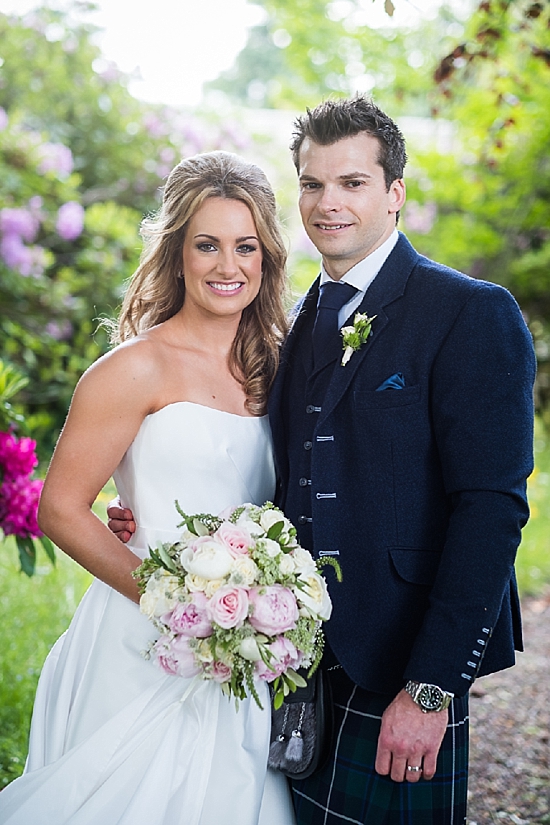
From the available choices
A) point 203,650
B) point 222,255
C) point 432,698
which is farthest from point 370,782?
point 222,255

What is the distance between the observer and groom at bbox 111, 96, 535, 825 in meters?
2.16

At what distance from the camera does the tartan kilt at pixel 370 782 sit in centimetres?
229

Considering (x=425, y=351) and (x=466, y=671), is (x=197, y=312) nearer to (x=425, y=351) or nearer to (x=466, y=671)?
(x=425, y=351)

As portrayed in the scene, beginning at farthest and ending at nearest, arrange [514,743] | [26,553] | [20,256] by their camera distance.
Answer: [20,256]
[514,743]
[26,553]

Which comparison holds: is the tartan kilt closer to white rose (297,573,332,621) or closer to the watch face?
the watch face

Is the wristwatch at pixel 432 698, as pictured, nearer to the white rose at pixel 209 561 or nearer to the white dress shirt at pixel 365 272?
the white rose at pixel 209 561

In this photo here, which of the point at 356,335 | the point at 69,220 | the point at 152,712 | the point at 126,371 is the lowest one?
the point at 152,712

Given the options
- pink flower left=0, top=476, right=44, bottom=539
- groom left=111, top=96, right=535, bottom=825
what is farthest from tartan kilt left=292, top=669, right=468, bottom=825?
pink flower left=0, top=476, right=44, bottom=539

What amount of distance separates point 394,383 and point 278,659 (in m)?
0.78

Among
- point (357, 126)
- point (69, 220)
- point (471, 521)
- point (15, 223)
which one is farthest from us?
point (69, 220)

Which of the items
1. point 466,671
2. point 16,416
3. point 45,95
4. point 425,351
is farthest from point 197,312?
point 45,95

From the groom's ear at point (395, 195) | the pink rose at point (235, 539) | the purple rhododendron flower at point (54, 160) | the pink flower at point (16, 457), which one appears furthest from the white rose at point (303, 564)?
the purple rhododendron flower at point (54, 160)

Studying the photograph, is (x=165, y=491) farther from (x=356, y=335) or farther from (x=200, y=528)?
(x=356, y=335)

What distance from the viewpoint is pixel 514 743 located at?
433cm
